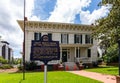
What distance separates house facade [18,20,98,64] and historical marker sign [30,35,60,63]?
24618 millimetres

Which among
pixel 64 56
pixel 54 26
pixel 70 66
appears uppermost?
pixel 54 26

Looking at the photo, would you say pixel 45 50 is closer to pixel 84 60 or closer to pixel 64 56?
pixel 84 60

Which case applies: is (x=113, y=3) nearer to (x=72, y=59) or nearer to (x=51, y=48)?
(x=51, y=48)

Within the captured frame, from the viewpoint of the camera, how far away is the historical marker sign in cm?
1024

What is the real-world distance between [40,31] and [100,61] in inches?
509

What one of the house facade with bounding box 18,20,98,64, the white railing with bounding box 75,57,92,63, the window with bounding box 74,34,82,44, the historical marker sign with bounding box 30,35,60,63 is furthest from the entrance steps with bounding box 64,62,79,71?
the historical marker sign with bounding box 30,35,60,63

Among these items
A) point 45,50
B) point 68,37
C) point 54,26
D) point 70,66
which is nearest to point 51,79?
point 45,50

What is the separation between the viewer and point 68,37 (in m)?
37.3

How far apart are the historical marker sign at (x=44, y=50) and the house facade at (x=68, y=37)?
24618 mm

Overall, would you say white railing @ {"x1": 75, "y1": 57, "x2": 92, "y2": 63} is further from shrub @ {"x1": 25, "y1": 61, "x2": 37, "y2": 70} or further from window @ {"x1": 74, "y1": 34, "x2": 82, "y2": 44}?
A: shrub @ {"x1": 25, "y1": 61, "x2": 37, "y2": 70}

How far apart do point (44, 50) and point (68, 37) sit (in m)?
27.1

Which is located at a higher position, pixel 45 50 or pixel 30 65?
pixel 45 50

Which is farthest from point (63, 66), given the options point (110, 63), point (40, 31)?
point (110, 63)

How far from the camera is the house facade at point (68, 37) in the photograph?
35281mm
